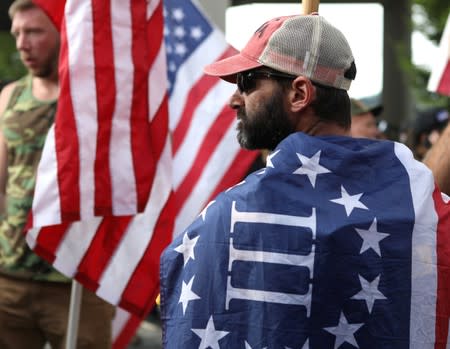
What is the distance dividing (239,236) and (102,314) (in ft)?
8.24

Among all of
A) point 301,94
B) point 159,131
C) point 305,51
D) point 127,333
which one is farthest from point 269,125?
point 127,333

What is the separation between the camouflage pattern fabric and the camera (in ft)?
16.8

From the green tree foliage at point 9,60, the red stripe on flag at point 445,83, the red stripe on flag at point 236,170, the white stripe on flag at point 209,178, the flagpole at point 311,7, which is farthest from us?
the green tree foliage at point 9,60

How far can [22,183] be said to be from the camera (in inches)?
201

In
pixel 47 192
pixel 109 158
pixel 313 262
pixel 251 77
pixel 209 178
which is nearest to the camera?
pixel 313 262

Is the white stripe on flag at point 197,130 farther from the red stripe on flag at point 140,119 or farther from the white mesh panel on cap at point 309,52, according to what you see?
the white mesh panel on cap at point 309,52

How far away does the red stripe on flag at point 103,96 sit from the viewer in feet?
16.2

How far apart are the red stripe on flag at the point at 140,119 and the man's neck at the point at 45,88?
418 millimetres

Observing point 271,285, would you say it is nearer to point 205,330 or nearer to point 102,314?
point 205,330

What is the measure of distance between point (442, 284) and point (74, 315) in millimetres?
2270

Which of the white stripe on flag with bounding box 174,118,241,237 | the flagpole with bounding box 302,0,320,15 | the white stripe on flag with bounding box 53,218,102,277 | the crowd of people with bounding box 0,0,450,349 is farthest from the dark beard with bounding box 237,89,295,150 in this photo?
the white stripe on flag with bounding box 174,118,241,237

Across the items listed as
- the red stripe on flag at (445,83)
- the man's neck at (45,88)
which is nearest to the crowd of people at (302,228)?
the man's neck at (45,88)

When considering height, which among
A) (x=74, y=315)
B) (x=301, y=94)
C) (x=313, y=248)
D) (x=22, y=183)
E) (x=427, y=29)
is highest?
(x=301, y=94)

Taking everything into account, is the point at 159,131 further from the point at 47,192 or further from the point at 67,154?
the point at 47,192
